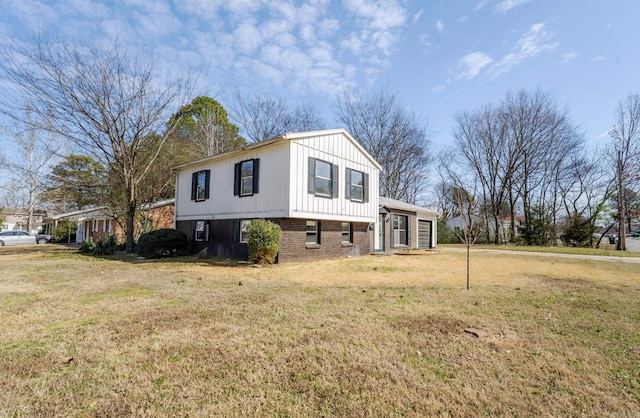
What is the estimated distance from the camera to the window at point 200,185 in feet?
49.0

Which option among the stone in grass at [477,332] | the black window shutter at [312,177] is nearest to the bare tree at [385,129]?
the black window shutter at [312,177]

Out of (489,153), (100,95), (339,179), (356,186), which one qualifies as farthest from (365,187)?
(489,153)

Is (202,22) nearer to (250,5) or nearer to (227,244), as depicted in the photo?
(250,5)

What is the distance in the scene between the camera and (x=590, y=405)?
240 cm

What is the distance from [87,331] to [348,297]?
159 inches

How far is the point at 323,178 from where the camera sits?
13.0m

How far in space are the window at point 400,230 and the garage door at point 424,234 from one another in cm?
164

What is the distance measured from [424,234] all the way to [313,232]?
34.1 feet

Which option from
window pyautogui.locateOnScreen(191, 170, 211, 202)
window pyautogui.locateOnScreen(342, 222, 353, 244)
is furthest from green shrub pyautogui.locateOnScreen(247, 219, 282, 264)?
window pyautogui.locateOnScreen(191, 170, 211, 202)

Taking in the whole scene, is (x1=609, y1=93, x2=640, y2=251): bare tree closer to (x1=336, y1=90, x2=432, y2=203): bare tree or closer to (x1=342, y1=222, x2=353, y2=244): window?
(x1=336, y1=90, x2=432, y2=203): bare tree

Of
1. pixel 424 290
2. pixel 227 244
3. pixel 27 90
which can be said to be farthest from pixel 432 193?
pixel 27 90

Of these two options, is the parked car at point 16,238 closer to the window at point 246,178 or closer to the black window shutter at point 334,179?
the window at point 246,178

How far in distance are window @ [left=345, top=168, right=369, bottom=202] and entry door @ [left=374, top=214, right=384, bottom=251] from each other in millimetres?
2378

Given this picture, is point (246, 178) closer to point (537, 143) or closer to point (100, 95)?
point (100, 95)
